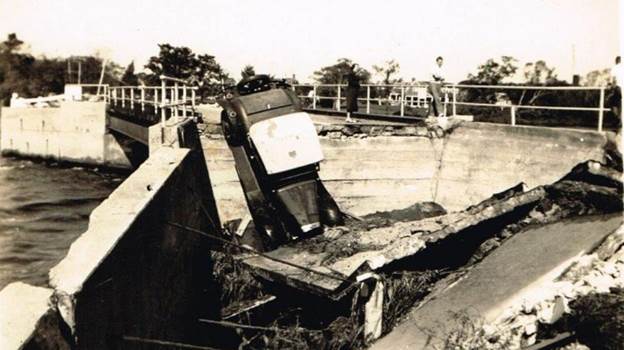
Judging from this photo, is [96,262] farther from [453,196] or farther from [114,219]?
[453,196]

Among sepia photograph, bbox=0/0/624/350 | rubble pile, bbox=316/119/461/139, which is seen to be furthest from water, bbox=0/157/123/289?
rubble pile, bbox=316/119/461/139

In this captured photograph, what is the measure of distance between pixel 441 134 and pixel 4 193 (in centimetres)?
1886

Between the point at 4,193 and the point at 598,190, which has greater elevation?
the point at 598,190

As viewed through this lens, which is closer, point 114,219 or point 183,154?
point 114,219

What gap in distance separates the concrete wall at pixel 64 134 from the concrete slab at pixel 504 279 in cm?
2728

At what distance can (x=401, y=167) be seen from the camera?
13461mm

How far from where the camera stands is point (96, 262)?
3.81 meters

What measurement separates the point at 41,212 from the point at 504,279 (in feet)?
61.0

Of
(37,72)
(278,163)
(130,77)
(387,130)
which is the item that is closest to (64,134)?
(130,77)

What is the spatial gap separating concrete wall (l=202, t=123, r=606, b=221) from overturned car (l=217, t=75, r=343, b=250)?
2.48m

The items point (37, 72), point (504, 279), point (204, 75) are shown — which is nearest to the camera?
point (504, 279)

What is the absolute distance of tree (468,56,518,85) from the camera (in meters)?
28.9

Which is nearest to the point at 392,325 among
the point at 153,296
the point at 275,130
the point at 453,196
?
the point at 153,296

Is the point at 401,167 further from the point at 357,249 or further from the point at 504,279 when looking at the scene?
the point at 504,279
